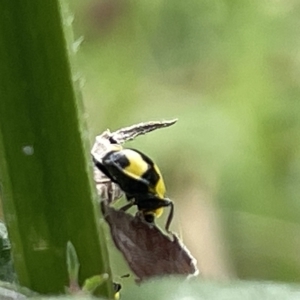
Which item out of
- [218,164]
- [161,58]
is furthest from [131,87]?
[218,164]

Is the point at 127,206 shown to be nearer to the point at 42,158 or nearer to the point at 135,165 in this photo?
the point at 135,165

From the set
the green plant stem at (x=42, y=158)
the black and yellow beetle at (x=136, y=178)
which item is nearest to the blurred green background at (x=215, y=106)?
the black and yellow beetle at (x=136, y=178)

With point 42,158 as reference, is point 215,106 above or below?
below

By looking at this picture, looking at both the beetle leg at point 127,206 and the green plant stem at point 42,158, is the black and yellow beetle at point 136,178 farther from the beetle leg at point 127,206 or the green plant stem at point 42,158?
the green plant stem at point 42,158

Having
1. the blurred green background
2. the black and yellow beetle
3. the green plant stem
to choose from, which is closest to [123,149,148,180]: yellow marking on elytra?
the black and yellow beetle

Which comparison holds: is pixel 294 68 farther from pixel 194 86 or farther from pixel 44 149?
pixel 44 149

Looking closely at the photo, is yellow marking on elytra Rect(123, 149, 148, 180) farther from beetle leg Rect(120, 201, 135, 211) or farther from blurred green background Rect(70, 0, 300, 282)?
blurred green background Rect(70, 0, 300, 282)

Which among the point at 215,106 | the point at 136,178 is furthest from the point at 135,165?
the point at 215,106
